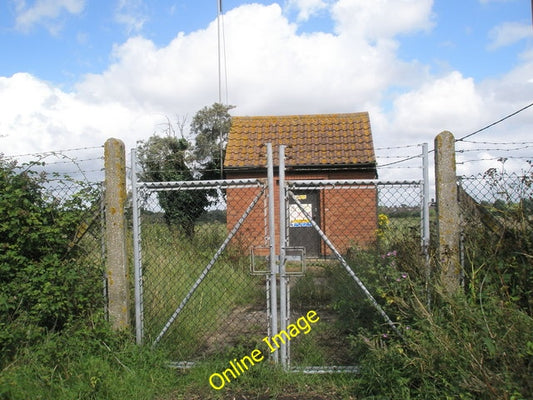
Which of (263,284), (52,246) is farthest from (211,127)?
(52,246)

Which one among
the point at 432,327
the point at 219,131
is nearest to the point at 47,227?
the point at 432,327

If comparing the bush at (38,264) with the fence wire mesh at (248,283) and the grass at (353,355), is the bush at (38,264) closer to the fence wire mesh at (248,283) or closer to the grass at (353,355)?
the grass at (353,355)

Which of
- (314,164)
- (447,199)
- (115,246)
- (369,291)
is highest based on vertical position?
(314,164)

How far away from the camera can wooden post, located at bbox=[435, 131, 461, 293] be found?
141 inches

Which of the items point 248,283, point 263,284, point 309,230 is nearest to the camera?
point 248,283

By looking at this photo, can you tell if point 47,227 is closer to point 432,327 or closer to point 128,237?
point 128,237

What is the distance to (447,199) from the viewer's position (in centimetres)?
362

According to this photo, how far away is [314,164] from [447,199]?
24.5 feet

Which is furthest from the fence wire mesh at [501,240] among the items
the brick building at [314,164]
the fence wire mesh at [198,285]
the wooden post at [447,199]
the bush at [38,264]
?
the brick building at [314,164]

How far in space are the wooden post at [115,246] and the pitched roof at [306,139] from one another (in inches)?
266

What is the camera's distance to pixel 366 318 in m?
4.18

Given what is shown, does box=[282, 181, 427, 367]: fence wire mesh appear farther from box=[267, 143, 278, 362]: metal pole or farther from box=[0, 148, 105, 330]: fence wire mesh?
box=[0, 148, 105, 330]: fence wire mesh

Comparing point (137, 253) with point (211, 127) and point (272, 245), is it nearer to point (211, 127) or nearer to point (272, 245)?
point (272, 245)

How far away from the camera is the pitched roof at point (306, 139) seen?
36.6 ft
